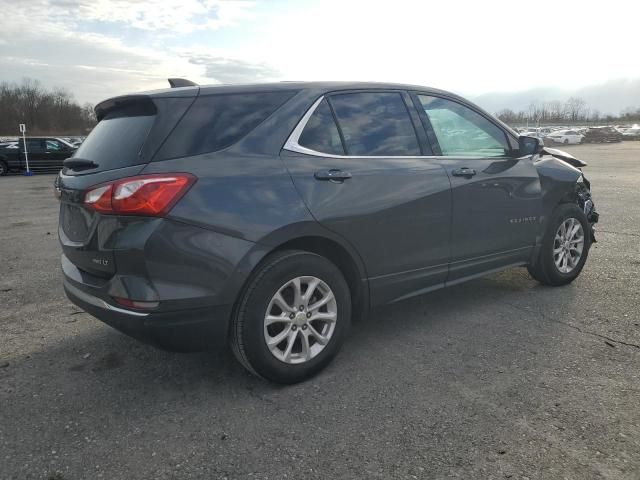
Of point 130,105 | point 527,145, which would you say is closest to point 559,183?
point 527,145

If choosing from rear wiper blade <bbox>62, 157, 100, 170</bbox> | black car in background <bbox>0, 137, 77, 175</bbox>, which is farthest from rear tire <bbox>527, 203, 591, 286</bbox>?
black car in background <bbox>0, 137, 77, 175</bbox>

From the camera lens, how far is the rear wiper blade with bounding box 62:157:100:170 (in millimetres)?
3002

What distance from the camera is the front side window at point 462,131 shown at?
3922mm

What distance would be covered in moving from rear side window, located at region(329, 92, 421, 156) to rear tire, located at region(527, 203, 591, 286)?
1.81 m

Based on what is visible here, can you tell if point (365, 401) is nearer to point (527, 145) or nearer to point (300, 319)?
point (300, 319)

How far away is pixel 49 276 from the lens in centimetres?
555

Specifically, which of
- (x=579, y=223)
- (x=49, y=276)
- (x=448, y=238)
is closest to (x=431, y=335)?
(x=448, y=238)

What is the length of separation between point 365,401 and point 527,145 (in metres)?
2.78

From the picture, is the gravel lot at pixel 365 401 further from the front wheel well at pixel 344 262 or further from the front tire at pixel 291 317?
the front wheel well at pixel 344 262

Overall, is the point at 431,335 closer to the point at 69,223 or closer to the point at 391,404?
the point at 391,404

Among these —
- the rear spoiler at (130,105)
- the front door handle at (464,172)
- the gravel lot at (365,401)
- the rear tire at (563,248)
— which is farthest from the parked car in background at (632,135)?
the rear spoiler at (130,105)

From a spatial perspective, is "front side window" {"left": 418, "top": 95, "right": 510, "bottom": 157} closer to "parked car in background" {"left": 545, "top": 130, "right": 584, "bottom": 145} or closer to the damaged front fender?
the damaged front fender

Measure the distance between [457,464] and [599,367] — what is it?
1.45 metres

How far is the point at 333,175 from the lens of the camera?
3.20 metres
